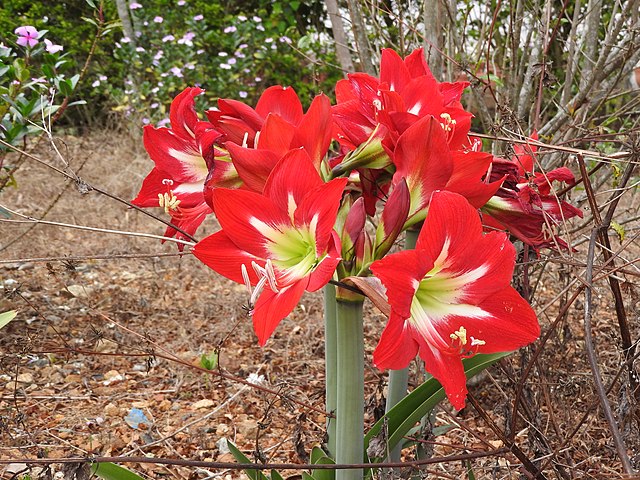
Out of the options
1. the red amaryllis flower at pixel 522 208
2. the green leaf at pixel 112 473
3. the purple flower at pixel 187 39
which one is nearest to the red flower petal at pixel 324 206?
the red amaryllis flower at pixel 522 208

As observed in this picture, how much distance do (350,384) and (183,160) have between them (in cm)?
46

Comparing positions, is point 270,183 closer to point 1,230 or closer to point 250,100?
point 1,230

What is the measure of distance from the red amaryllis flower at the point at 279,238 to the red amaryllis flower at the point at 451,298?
0.34 ft

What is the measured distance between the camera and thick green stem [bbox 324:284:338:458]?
46.4 inches

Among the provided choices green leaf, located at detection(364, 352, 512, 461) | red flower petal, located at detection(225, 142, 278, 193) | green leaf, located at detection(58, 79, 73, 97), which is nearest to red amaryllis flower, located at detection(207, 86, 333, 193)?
red flower petal, located at detection(225, 142, 278, 193)

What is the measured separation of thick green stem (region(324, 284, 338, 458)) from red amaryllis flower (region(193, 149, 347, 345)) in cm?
17

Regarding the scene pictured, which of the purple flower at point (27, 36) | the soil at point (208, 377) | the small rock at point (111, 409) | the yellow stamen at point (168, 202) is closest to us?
the yellow stamen at point (168, 202)

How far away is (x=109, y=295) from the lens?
3.29 meters

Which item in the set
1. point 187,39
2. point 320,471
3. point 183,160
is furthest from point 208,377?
point 187,39

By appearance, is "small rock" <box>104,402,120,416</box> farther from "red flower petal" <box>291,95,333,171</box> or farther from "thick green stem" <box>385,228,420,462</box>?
"red flower petal" <box>291,95,333,171</box>

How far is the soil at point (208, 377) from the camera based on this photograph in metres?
1.53

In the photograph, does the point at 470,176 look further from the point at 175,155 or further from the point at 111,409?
the point at 111,409

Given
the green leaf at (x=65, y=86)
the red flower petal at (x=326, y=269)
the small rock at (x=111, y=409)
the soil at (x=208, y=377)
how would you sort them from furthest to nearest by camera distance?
the green leaf at (x=65, y=86), the small rock at (x=111, y=409), the soil at (x=208, y=377), the red flower petal at (x=326, y=269)

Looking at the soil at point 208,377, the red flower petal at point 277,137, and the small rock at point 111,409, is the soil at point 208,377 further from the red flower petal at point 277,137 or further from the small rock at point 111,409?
the red flower petal at point 277,137
